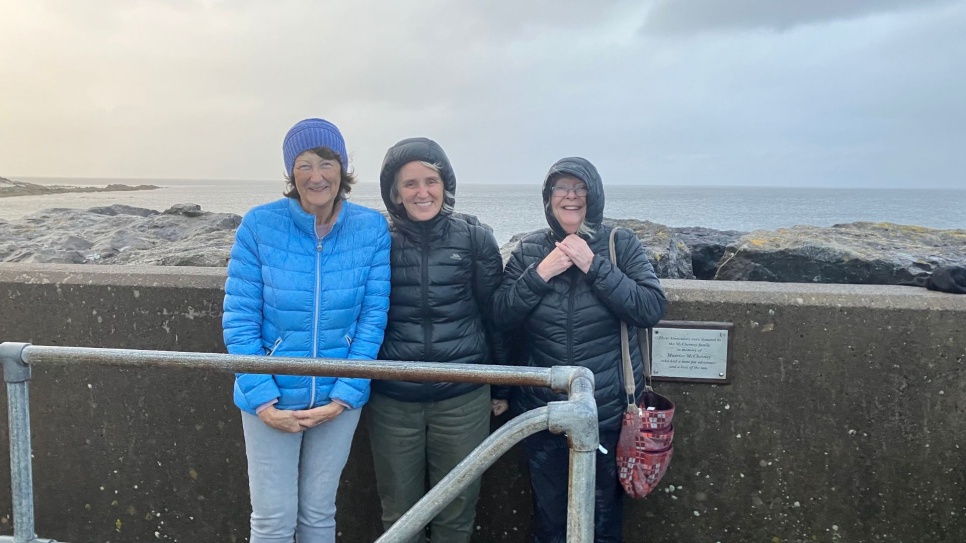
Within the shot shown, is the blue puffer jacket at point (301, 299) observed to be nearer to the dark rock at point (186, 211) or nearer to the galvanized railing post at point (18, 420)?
the galvanized railing post at point (18, 420)

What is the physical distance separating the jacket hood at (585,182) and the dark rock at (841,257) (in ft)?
6.93

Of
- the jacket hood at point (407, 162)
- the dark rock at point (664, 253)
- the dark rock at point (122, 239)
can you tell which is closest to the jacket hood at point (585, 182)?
the jacket hood at point (407, 162)

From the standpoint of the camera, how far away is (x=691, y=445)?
3445mm

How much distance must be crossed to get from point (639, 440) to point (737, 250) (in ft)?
8.18

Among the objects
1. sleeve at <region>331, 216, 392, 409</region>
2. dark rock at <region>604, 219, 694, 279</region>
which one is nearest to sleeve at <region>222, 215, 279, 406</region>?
sleeve at <region>331, 216, 392, 409</region>

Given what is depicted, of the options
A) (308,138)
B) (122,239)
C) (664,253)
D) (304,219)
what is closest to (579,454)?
(304,219)

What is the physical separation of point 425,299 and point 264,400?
29.2 inches

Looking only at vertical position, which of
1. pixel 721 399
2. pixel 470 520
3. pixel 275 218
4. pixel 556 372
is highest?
pixel 275 218

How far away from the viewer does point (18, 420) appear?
1981 mm

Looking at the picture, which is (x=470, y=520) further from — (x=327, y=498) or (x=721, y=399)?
(x=721, y=399)

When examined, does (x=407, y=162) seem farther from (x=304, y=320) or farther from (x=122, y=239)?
(x=122, y=239)

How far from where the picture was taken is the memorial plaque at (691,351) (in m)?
3.32

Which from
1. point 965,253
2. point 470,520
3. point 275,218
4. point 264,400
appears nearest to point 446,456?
point 470,520

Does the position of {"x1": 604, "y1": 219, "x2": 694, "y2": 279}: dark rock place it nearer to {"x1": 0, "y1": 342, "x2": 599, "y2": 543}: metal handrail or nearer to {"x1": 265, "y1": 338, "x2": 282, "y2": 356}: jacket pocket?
{"x1": 265, "y1": 338, "x2": 282, "y2": 356}: jacket pocket
